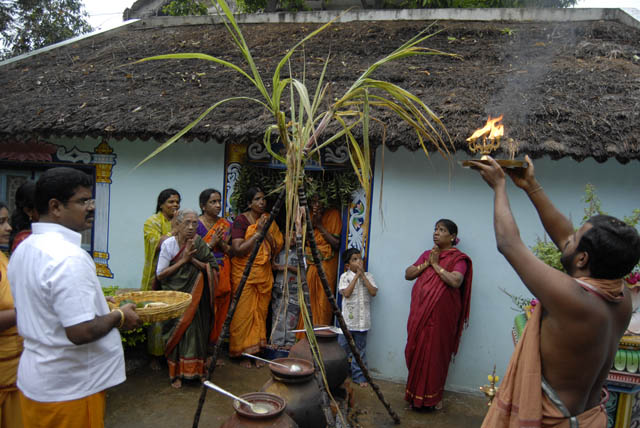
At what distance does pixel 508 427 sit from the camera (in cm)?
220

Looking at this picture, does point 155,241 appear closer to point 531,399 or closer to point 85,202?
point 85,202

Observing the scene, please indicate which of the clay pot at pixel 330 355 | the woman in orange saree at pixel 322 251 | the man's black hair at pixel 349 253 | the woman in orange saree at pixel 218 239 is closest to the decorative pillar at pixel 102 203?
the woman in orange saree at pixel 218 239

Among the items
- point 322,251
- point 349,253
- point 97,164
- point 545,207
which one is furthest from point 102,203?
point 545,207

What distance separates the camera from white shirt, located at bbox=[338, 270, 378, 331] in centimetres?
489

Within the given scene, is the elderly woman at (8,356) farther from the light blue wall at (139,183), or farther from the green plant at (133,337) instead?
the light blue wall at (139,183)

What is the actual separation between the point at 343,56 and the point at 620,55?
3.41m

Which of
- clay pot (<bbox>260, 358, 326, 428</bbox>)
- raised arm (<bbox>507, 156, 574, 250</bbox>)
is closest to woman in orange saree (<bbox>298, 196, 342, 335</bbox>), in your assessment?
clay pot (<bbox>260, 358, 326, 428</bbox>)

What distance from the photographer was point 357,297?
16.2ft

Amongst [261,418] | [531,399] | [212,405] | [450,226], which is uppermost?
[450,226]

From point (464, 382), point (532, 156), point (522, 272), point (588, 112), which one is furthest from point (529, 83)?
point (522, 272)

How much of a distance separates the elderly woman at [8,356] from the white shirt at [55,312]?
32cm

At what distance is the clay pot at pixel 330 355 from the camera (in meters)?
3.90

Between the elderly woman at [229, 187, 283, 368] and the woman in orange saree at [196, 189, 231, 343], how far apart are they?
0.29 feet

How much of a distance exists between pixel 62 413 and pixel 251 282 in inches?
125
